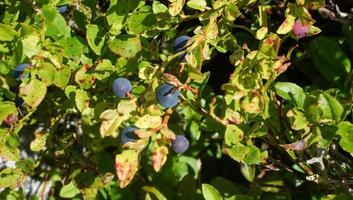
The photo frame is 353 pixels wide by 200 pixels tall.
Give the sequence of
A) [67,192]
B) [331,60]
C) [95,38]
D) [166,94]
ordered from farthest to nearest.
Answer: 1. [67,192]
2. [331,60]
3. [95,38]
4. [166,94]

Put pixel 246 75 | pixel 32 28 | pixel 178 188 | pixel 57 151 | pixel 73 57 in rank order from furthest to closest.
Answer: pixel 178 188 → pixel 57 151 → pixel 73 57 → pixel 32 28 → pixel 246 75

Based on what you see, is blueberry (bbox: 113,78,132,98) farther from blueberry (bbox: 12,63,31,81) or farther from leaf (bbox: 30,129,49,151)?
leaf (bbox: 30,129,49,151)

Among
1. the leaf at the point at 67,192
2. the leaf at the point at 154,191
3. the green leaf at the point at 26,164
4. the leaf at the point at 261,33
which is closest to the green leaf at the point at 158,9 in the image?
the leaf at the point at 261,33

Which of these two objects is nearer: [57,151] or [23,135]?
[57,151]

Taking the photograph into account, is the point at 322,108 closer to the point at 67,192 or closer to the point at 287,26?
the point at 287,26

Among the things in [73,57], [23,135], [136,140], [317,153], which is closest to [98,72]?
[73,57]

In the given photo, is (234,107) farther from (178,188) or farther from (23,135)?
(23,135)

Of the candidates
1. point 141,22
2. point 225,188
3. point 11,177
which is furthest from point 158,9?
point 225,188
